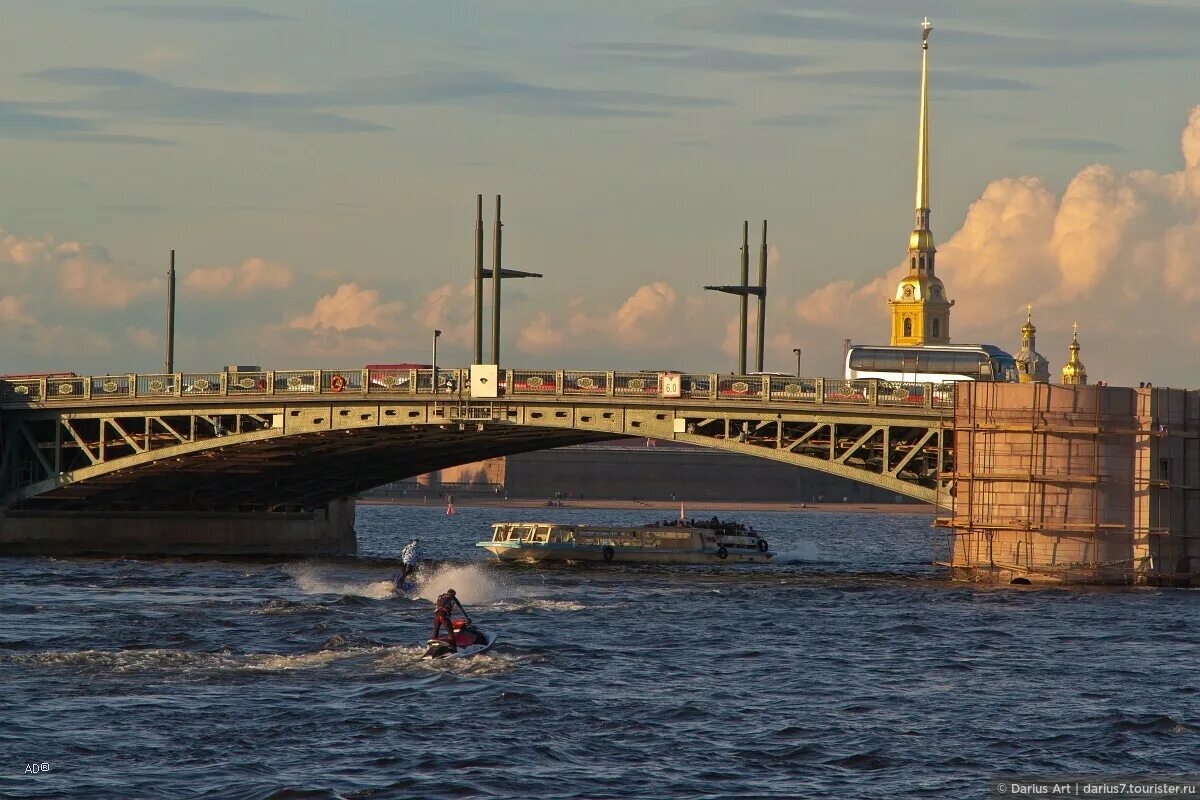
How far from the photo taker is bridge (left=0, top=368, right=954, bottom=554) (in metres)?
74.2

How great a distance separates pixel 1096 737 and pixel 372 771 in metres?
14.3

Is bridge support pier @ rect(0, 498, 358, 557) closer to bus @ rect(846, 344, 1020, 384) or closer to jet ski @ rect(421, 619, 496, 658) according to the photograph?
bus @ rect(846, 344, 1020, 384)

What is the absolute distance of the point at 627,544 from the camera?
99375 mm

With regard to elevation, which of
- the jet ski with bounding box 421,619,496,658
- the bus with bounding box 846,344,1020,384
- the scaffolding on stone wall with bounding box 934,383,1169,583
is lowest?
the jet ski with bounding box 421,619,496,658

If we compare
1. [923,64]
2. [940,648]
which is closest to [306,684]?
[940,648]

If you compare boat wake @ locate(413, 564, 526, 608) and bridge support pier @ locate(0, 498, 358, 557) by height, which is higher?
bridge support pier @ locate(0, 498, 358, 557)

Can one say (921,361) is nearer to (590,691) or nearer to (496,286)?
(496,286)

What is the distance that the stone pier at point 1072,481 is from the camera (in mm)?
69062

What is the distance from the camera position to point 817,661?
5022 cm

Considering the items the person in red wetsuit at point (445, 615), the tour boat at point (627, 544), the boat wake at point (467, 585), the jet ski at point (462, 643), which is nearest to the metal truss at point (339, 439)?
the tour boat at point (627, 544)

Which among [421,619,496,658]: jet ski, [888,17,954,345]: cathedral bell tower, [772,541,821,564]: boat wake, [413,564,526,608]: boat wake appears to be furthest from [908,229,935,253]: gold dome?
[421,619,496,658]: jet ski

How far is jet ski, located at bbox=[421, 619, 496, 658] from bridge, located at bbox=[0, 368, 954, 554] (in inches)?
995

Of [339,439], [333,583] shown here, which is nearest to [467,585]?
[333,583]

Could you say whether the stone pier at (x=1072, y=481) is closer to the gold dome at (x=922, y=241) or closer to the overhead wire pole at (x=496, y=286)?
the overhead wire pole at (x=496, y=286)
